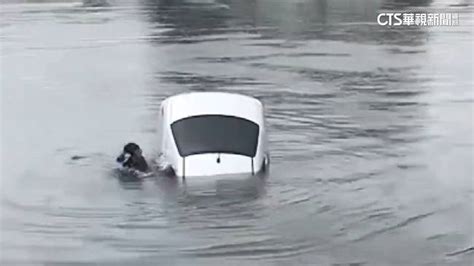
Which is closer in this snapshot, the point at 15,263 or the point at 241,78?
the point at 15,263

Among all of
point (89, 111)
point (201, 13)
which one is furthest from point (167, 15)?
point (89, 111)

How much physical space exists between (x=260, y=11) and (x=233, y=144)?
1801cm

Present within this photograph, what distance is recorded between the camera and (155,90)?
20234 mm

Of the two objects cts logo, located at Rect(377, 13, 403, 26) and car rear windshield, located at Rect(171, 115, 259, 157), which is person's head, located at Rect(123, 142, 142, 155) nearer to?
car rear windshield, located at Rect(171, 115, 259, 157)

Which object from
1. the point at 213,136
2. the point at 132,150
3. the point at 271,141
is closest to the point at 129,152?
the point at 132,150

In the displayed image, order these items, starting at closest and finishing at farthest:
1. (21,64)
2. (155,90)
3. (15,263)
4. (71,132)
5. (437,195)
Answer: (15,263) < (437,195) < (71,132) < (155,90) < (21,64)

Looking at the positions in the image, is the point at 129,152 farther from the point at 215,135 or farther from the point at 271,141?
the point at 271,141

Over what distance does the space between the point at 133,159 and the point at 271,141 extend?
2595 mm

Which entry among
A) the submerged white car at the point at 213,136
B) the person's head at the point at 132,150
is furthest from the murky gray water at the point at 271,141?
the person's head at the point at 132,150

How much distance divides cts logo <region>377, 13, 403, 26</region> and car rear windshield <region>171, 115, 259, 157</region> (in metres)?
15.7

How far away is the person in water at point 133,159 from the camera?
1428cm

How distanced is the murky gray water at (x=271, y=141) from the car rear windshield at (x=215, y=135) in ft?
1.48

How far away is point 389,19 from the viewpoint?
29844mm

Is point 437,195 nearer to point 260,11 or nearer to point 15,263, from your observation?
point 15,263
